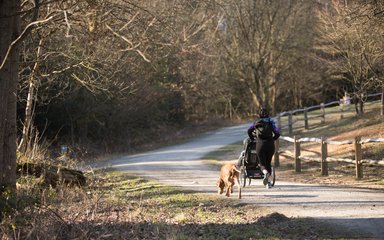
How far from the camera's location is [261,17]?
3584 cm

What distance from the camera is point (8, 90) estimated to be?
364 inches

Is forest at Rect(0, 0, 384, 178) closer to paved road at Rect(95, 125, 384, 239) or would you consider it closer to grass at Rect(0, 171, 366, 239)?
paved road at Rect(95, 125, 384, 239)

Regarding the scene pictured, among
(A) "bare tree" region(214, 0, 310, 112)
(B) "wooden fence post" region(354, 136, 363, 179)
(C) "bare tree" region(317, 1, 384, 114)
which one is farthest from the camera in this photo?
(A) "bare tree" region(214, 0, 310, 112)

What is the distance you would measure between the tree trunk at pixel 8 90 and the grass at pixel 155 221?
77 centimetres

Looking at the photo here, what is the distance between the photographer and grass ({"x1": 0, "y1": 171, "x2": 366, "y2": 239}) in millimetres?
8305

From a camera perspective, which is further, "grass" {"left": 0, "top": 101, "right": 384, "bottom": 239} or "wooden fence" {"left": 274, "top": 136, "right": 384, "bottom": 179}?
"wooden fence" {"left": 274, "top": 136, "right": 384, "bottom": 179}

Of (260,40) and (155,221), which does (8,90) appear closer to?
(155,221)

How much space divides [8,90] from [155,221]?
11.5ft

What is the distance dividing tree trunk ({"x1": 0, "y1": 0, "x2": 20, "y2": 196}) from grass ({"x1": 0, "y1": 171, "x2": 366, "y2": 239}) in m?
0.77

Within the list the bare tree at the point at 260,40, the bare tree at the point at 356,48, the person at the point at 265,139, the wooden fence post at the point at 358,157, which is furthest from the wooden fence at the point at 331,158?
the bare tree at the point at 260,40

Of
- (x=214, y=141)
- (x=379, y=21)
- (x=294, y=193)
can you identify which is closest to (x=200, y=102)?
(x=214, y=141)

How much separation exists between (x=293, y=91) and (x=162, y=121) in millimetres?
11950

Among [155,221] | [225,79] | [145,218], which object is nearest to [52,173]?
[145,218]

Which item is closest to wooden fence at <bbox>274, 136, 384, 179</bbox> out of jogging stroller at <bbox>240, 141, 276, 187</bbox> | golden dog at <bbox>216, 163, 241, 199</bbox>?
jogging stroller at <bbox>240, 141, 276, 187</bbox>
